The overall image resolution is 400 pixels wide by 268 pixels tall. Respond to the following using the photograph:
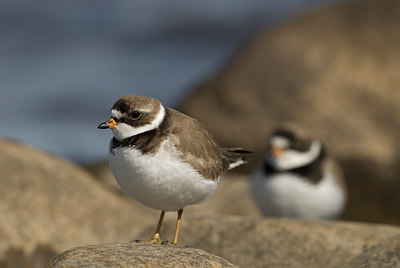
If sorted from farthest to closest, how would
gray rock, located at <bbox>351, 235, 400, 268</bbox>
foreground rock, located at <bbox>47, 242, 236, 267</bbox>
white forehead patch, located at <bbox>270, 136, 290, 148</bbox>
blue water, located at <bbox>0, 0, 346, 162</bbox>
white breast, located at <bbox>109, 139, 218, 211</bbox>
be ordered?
blue water, located at <bbox>0, 0, 346, 162</bbox>, white forehead patch, located at <bbox>270, 136, 290, 148</bbox>, gray rock, located at <bbox>351, 235, 400, 268</bbox>, white breast, located at <bbox>109, 139, 218, 211</bbox>, foreground rock, located at <bbox>47, 242, 236, 267</bbox>

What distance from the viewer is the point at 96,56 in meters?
27.1

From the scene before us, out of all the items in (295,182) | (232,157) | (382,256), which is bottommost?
(295,182)

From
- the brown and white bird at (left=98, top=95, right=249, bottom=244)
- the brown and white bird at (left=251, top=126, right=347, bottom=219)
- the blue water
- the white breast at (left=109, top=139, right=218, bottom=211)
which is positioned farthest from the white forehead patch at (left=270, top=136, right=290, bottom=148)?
the blue water

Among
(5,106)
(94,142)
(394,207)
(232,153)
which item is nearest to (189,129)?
(232,153)

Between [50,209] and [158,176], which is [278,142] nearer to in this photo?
[50,209]

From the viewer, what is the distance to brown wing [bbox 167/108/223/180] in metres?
6.18

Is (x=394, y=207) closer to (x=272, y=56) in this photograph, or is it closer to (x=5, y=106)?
(x=272, y=56)

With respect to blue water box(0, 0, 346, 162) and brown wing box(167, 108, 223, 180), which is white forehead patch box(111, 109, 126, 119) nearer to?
brown wing box(167, 108, 223, 180)

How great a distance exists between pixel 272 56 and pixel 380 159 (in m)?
3.98

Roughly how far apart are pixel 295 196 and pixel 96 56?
17.2m

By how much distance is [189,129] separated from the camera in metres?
6.36

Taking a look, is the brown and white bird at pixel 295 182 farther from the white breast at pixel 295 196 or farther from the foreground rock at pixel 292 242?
the foreground rock at pixel 292 242


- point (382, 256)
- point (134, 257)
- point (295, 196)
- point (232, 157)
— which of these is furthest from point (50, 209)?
point (382, 256)

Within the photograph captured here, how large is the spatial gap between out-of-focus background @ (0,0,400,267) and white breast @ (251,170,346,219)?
1.66 m
